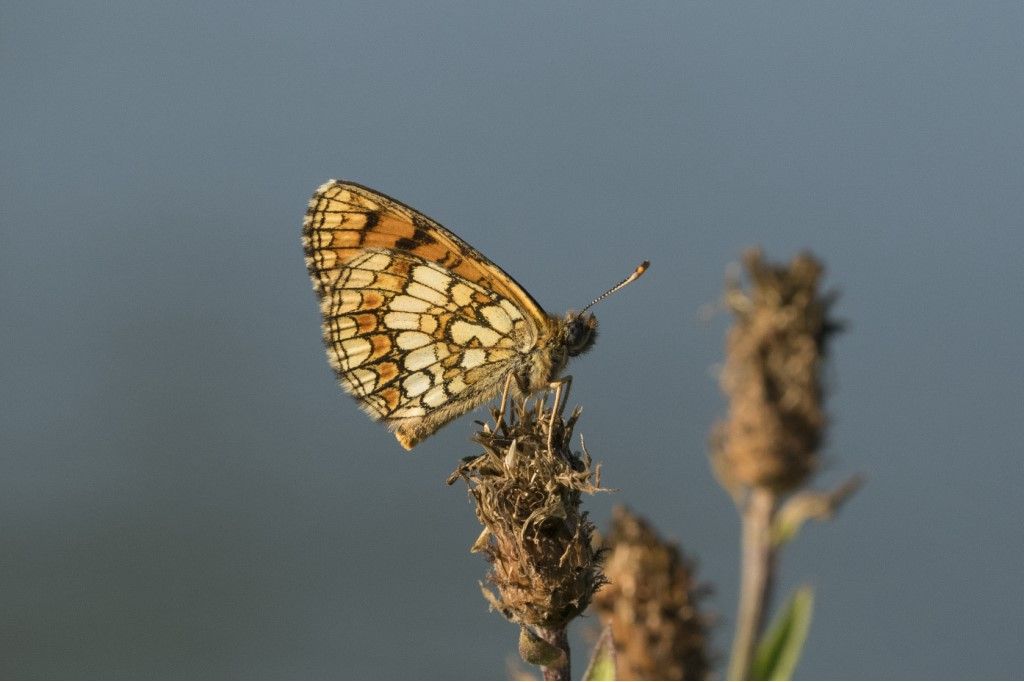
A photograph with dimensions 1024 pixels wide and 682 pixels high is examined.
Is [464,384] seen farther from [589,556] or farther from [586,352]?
[589,556]

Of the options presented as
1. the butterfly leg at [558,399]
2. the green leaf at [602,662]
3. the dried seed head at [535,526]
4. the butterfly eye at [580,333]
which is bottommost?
the green leaf at [602,662]

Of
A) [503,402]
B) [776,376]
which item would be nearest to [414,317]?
[503,402]

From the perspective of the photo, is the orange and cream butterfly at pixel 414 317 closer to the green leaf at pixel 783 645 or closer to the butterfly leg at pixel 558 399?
the butterfly leg at pixel 558 399

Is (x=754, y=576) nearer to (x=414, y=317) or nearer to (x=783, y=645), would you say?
(x=783, y=645)

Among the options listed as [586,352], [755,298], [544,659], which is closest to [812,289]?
[755,298]

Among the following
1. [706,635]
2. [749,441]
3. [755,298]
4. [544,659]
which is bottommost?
[544,659]

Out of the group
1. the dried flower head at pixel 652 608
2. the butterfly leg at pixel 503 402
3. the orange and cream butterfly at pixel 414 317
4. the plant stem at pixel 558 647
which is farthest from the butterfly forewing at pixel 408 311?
the plant stem at pixel 558 647
